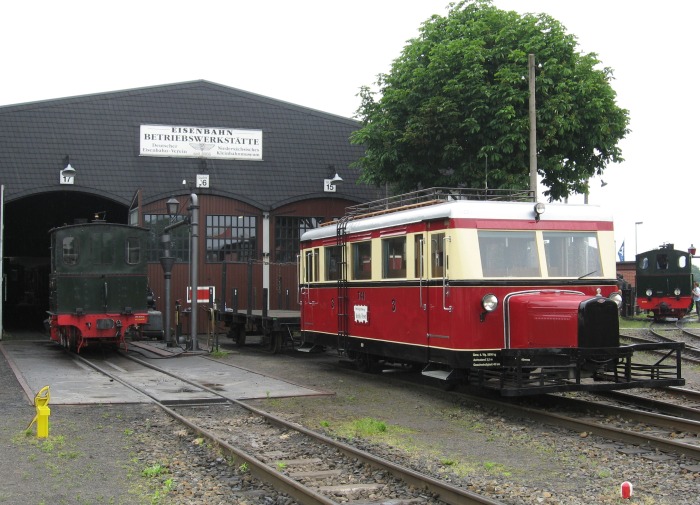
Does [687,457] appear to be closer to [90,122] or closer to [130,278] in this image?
[130,278]

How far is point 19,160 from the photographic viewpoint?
2767 cm

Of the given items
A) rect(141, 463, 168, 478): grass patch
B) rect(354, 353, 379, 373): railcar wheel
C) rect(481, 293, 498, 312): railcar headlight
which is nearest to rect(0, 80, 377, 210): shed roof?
rect(354, 353, 379, 373): railcar wheel

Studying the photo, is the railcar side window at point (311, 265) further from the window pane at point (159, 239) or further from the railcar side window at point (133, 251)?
the window pane at point (159, 239)

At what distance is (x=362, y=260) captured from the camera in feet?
48.2

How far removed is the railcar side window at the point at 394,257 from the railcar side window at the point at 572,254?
229cm

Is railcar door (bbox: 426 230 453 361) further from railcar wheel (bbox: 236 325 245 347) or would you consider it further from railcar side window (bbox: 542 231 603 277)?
railcar wheel (bbox: 236 325 245 347)

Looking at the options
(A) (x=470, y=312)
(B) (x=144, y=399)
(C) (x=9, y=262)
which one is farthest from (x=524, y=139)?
(C) (x=9, y=262)

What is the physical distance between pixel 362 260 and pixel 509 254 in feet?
11.7

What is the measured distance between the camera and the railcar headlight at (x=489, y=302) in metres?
11.3

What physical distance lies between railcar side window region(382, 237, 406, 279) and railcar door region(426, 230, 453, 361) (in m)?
0.90

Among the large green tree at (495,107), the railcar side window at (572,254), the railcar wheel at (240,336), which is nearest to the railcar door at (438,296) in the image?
the railcar side window at (572,254)

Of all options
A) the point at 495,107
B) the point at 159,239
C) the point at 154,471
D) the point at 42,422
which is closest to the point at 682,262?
the point at 495,107

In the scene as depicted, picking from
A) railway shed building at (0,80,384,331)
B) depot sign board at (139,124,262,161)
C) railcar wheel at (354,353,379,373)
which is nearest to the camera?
railcar wheel at (354,353,379,373)

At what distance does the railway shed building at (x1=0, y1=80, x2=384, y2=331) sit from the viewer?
28.0 metres
